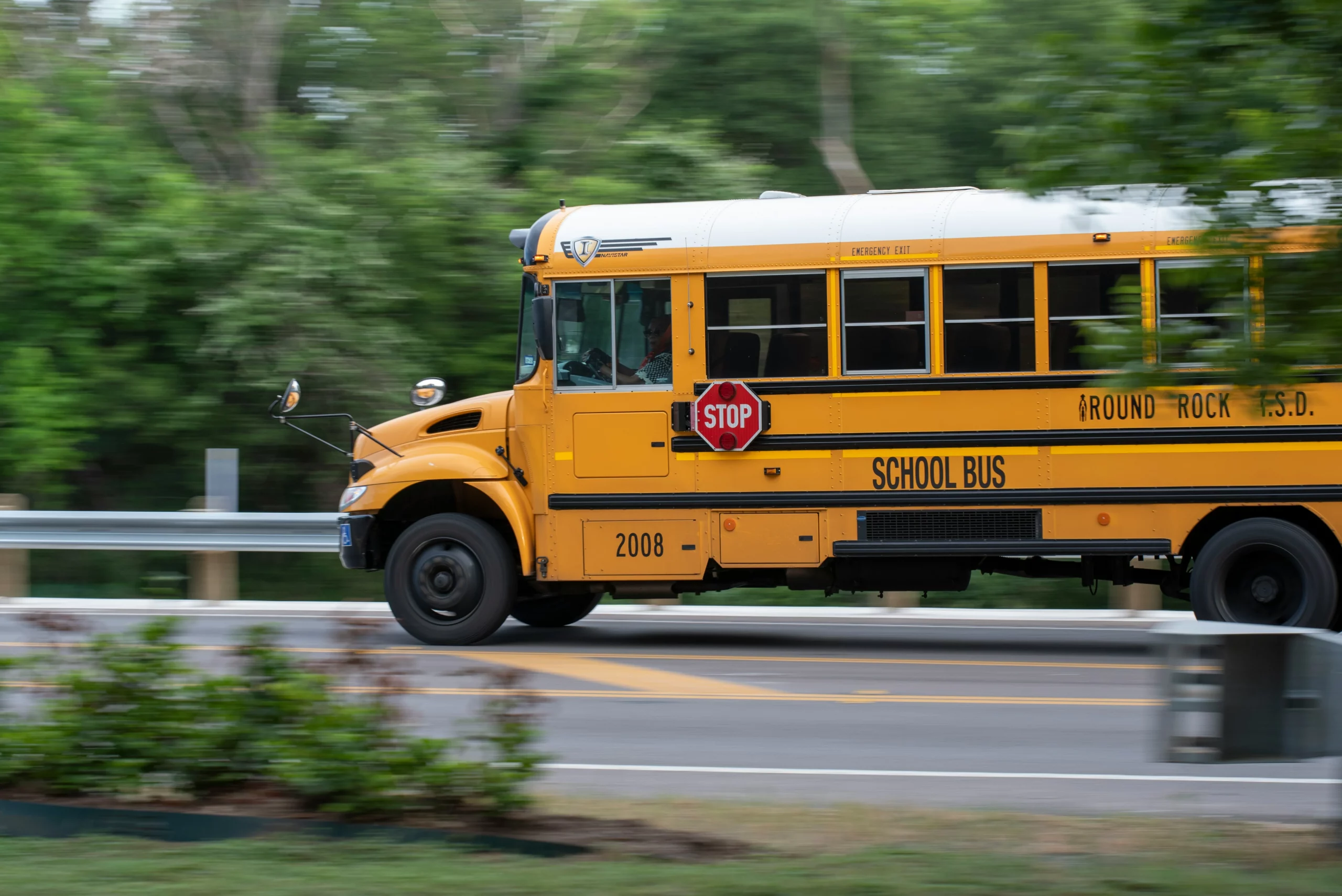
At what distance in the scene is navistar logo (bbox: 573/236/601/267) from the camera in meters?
10.7

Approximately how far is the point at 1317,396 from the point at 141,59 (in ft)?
49.5

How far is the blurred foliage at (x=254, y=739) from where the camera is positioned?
5.25 meters

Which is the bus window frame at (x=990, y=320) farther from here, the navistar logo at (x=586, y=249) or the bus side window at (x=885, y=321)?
the navistar logo at (x=586, y=249)

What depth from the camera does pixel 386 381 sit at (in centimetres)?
1645

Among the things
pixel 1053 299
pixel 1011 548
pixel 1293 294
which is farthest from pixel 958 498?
pixel 1293 294

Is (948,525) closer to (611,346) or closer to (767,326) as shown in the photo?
(767,326)

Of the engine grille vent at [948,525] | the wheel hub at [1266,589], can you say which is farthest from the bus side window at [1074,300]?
the wheel hub at [1266,589]

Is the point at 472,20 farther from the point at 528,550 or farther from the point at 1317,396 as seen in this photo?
the point at 1317,396

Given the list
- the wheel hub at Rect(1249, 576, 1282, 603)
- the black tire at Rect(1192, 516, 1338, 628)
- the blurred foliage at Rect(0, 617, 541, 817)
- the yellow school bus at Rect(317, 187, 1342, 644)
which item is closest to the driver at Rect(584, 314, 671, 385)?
the yellow school bus at Rect(317, 187, 1342, 644)

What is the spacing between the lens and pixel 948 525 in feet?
33.4

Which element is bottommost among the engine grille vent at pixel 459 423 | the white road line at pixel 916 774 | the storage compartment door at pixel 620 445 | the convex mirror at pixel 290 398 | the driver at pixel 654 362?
the white road line at pixel 916 774

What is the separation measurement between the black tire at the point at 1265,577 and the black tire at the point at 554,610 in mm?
4823

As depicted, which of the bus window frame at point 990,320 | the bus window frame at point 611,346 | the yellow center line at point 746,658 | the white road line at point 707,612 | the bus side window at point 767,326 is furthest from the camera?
the white road line at point 707,612

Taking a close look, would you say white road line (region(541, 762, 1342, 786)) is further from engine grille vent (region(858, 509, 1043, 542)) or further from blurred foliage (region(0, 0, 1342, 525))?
blurred foliage (region(0, 0, 1342, 525))
